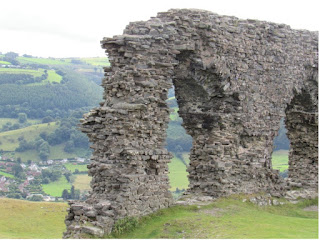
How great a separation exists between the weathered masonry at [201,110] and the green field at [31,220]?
324 cm

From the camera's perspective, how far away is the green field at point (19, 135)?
241 feet

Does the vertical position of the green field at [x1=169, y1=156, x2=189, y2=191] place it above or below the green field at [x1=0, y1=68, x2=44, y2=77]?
below

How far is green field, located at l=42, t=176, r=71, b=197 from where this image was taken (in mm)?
52975

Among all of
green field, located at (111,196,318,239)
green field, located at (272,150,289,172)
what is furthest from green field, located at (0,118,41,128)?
green field, located at (111,196,318,239)

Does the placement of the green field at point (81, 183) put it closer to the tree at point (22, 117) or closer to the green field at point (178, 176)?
the green field at point (178, 176)

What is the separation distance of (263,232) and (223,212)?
2.68m

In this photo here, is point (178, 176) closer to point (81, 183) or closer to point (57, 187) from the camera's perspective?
point (81, 183)

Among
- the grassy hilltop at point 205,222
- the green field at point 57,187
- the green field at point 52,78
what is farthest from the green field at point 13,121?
the grassy hilltop at point 205,222

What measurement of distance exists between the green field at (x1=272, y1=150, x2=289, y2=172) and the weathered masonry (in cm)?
2958

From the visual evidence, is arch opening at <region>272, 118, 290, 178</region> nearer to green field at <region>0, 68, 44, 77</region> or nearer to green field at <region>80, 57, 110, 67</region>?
green field at <region>0, 68, 44, 77</region>

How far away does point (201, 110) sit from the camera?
65.3ft

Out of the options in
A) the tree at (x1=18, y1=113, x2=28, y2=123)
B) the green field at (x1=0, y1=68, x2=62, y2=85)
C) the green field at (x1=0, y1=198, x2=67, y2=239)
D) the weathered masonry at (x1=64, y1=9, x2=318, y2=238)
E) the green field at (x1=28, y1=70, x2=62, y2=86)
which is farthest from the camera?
the green field at (x1=0, y1=68, x2=62, y2=85)

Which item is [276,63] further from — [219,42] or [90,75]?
[90,75]

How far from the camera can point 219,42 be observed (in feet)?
61.6
